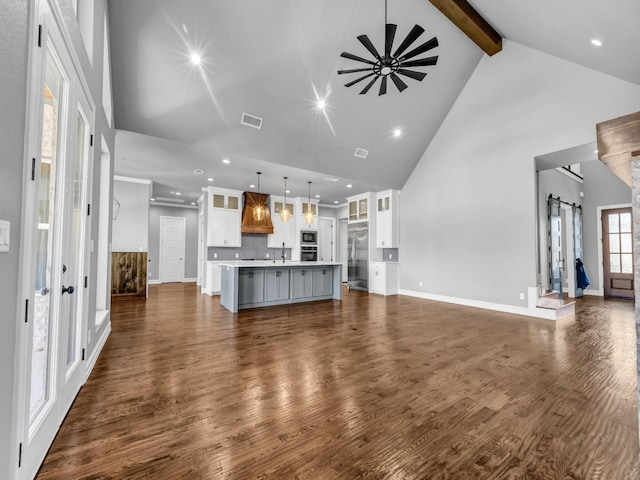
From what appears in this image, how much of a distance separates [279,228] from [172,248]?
4242 millimetres

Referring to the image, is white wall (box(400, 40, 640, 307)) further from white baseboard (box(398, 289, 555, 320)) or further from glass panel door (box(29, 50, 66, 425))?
glass panel door (box(29, 50, 66, 425))

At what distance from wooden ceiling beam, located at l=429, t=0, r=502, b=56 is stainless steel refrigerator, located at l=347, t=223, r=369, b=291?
4796 millimetres

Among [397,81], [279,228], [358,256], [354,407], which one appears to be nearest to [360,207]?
[358,256]

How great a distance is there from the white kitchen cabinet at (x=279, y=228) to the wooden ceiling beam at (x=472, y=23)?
19.1 ft

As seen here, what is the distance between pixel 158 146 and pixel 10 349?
466 cm

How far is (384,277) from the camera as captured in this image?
754cm

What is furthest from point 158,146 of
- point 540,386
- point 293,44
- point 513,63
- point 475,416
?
point 513,63

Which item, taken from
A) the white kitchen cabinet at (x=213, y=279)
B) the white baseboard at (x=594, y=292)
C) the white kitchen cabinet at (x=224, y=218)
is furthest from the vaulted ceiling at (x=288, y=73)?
the white baseboard at (x=594, y=292)

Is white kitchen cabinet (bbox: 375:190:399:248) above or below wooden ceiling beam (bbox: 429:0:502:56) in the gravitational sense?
below

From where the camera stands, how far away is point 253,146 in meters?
5.25

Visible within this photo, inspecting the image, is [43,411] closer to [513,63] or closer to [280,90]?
[280,90]

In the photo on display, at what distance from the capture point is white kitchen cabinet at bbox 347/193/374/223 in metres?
8.25

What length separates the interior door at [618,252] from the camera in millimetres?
6918

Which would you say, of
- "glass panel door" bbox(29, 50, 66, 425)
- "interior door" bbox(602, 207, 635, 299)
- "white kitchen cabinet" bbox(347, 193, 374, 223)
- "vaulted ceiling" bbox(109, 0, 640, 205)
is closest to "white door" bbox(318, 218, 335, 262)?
"white kitchen cabinet" bbox(347, 193, 374, 223)
